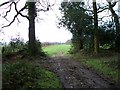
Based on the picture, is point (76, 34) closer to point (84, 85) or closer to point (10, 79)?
point (84, 85)

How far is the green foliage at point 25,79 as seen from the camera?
10.7 metres

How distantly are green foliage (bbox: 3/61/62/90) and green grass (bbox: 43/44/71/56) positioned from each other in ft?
52.1

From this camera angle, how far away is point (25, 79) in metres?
11.7

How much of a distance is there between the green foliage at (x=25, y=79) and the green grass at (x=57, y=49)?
52.1 feet

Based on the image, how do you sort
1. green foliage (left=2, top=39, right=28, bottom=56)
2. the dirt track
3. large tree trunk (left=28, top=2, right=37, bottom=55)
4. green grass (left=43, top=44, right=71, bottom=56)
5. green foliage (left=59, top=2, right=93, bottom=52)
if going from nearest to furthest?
1. the dirt track
2. green foliage (left=59, top=2, right=93, bottom=52)
3. large tree trunk (left=28, top=2, right=37, bottom=55)
4. green foliage (left=2, top=39, right=28, bottom=56)
5. green grass (left=43, top=44, right=71, bottom=56)

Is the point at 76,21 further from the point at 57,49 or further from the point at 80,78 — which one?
the point at 80,78

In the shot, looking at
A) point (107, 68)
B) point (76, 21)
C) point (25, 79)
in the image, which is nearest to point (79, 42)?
point (76, 21)

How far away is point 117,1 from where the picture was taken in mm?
22891

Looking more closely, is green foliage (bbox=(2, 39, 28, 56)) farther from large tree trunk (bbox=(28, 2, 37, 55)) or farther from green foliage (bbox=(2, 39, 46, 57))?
large tree trunk (bbox=(28, 2, 37, 55))

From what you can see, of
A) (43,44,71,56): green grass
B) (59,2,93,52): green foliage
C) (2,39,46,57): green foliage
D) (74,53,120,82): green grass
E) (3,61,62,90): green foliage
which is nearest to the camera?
(3,61,62,90): green foliage

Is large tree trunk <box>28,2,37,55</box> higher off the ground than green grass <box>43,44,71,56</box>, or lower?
higher

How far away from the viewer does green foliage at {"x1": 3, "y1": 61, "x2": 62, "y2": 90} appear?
1067 cm

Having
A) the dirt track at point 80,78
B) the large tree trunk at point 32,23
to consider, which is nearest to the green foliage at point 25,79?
the dirt track at point 80,78

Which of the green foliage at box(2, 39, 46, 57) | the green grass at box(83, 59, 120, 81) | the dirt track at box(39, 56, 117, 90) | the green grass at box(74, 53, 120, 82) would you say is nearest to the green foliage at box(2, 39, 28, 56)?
the green foliage at box(2, 39, 46, 57)
